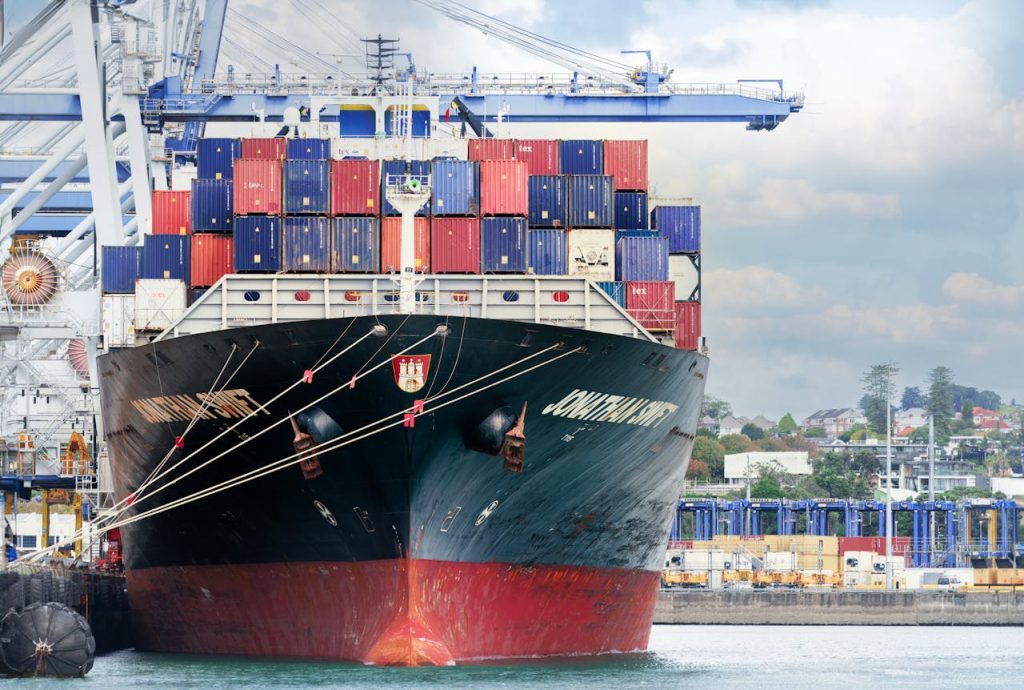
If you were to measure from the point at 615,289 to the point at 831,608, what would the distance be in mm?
43396

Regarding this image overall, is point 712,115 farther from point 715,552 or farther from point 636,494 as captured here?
point 715,552

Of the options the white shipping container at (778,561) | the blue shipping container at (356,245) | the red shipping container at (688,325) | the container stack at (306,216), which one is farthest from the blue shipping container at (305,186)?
the white shipping container at (778,561)

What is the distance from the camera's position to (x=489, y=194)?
1313 inches

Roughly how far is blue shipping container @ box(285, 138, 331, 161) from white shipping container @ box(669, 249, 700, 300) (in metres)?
8.19

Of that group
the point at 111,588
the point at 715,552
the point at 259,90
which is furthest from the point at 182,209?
the point at 715,552

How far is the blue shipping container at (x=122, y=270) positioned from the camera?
3584 cm

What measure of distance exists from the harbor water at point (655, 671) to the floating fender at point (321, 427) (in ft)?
13.2

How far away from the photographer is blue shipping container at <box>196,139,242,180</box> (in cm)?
3800

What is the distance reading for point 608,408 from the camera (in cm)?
3131

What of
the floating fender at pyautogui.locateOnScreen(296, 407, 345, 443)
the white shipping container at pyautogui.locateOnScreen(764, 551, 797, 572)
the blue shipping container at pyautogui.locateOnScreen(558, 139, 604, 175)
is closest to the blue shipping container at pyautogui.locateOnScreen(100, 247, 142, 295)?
the floating fender at pyautogui.locateOnScreen(296, 407, 345, 443)

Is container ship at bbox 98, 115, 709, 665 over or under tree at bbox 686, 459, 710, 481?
over

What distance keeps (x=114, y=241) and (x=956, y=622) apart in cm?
4446

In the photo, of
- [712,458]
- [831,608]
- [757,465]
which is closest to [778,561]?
[831,608]

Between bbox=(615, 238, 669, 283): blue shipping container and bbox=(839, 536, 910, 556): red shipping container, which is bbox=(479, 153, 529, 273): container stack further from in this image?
bbox=(839, 536, 910, 556): red shipping container
